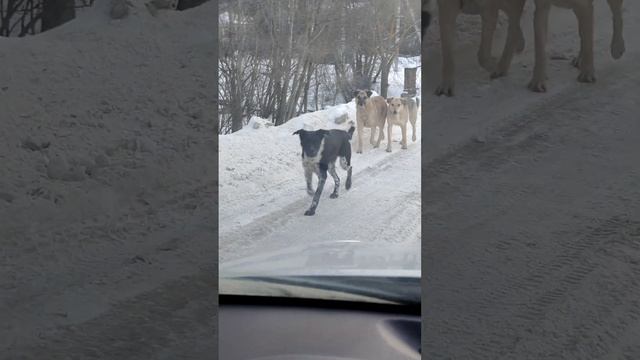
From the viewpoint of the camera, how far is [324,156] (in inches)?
107

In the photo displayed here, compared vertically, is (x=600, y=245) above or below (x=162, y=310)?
above

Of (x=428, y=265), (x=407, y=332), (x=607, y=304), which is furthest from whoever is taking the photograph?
(x=407, y=332)

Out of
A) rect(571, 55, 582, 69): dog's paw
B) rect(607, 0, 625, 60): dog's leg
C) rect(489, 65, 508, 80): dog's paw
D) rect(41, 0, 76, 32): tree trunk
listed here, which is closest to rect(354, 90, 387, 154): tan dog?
rect(489, 65, 508, 80): dog's paw

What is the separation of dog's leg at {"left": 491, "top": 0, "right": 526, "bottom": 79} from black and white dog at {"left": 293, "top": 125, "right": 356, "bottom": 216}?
2.03ft

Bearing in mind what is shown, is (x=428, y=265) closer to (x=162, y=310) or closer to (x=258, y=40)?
(x=162, y=310)

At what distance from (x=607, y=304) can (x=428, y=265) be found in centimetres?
54

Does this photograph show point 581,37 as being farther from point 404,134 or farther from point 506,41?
point 404,134

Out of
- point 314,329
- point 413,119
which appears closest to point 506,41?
point 413,119

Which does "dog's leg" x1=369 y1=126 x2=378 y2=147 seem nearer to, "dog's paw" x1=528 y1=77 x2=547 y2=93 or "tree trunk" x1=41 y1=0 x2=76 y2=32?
"dog's paw" x1=528 y1=77 x2=547 y2=93

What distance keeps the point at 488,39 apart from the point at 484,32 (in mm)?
29

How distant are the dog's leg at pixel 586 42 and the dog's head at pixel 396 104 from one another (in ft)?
2.09

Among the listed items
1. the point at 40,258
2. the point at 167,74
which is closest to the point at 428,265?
the point at 167,74

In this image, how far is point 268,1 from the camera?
2.83 m

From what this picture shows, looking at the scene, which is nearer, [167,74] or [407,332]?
[167,74]
